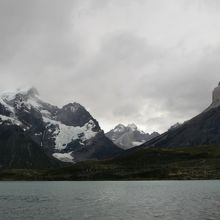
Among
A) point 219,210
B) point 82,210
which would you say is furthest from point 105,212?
point 219,210

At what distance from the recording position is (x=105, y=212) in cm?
10131

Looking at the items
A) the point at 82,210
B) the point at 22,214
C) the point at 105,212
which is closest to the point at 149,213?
the point at 105,212

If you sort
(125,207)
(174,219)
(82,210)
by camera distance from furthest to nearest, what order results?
(125,207) < (82,210) < (174,219)

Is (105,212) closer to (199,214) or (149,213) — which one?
(149,213)

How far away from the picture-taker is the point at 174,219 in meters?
86.6

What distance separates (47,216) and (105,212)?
13.3 meters

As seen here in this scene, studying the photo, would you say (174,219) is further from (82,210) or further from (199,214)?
(82,210)

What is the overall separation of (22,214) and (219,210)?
42684 millimetres

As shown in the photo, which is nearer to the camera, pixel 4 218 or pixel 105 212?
pixel 4 218

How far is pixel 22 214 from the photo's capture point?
3957 inches

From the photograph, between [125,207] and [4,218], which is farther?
[125,207]

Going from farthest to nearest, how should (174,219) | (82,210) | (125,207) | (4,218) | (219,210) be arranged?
(125,207) < (82,210) < (219,210) < (4,218) < (174,219)

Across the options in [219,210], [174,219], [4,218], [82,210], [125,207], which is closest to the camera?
[174,219]

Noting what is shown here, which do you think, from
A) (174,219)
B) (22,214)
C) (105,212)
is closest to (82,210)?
(105,212)
